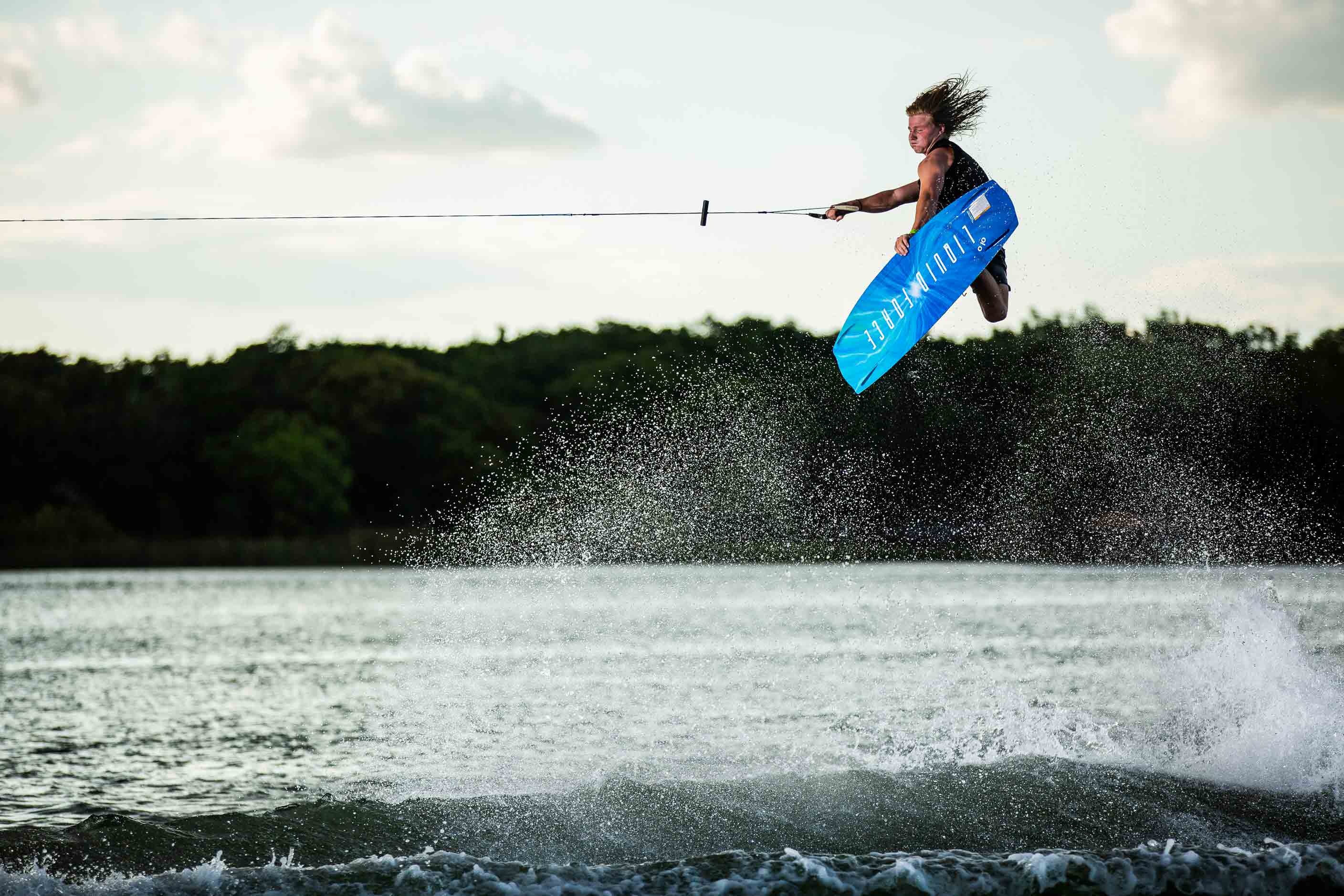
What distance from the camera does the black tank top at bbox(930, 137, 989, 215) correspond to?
7207 millimetres

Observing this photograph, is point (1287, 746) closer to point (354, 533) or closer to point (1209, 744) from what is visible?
point (1209, 744)

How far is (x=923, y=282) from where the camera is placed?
730 centimetres

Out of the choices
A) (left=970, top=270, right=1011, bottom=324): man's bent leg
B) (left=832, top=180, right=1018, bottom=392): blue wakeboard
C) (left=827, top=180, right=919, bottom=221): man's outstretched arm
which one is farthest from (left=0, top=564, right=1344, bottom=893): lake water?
(left=827, top=180, right=919, bottom=221): man's outstretched arm

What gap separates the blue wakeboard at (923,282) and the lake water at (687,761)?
2575 mm

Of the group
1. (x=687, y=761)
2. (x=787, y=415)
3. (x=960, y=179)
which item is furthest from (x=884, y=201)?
(x=787, y=415)

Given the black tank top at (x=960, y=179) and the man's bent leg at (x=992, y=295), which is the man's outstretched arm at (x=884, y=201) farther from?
the man's bent leg at (x=992, y=295)

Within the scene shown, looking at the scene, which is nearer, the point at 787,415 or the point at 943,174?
the point at 943,174

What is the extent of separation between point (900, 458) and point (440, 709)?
28.5 ft

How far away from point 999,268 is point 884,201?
2.62 feet

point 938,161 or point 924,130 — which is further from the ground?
point 924,130

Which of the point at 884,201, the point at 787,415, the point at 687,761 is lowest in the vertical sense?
the point at 687,761

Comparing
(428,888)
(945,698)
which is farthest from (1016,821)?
(945,698)

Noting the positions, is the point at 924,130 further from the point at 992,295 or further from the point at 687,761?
the point at 687,761

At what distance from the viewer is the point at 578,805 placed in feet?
23.4
